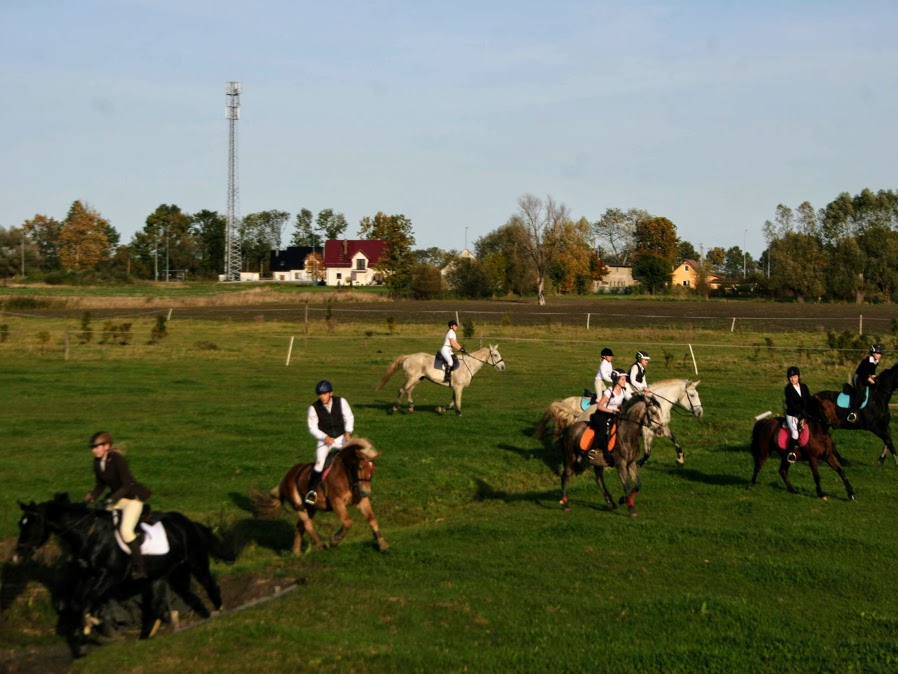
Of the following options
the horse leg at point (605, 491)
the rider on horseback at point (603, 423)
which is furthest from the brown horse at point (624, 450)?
the rider on horseback at point (603, 423)

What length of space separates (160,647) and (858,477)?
614 inches

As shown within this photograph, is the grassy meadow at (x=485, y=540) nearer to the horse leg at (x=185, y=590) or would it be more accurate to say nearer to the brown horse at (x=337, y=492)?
the brown horse at (x=337, y=492)

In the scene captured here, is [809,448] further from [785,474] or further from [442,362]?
[442,362]

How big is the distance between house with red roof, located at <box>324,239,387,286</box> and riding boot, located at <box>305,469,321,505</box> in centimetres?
12179

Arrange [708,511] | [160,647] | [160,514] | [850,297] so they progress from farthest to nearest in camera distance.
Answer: [850,297], [708,511], [160,514], [160,647]

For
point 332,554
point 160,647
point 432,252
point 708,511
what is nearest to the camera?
point 160,647

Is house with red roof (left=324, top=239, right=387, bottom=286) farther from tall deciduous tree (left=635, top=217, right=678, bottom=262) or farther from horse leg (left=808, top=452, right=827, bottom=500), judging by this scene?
horse leg (left=808, top=452, right=827, bottom=500)

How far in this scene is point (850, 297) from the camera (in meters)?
99.0

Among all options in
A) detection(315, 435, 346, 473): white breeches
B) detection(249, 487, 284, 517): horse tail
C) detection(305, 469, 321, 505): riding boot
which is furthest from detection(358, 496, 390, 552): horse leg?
detection(249, 487, 284, 517): horse tail

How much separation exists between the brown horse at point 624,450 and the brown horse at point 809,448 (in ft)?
8.16

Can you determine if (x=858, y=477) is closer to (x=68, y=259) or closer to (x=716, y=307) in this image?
(x=716, y=307)

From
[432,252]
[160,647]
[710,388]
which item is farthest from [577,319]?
[432,252]

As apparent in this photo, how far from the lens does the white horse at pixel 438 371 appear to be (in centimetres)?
2566

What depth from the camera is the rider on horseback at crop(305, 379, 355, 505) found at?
515 inches
